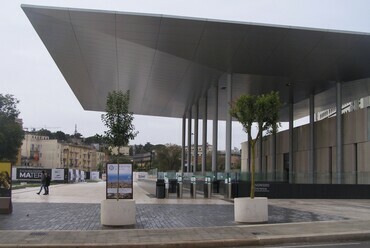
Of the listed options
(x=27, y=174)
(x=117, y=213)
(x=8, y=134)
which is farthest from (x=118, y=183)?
(x=8, y=134)

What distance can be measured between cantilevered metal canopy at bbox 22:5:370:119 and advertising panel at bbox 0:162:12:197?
1332 cm

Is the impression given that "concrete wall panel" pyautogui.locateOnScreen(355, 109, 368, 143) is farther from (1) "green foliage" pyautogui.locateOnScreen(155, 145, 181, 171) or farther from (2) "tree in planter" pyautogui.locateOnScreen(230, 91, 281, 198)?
(1) "green foliage" pyautogui.locateOnScreen(155, 145, 181, 171)

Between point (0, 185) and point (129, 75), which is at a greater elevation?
point (129, 75)

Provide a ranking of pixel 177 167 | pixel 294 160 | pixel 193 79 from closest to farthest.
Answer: pixel 193 79, pixel 294 160, pixel 177 167

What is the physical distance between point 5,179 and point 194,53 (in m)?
20.3

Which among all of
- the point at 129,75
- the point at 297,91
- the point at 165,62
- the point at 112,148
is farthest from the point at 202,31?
the point at 297,91

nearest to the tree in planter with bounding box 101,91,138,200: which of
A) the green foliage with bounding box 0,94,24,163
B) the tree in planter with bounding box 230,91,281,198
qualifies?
the tree in planter with bounding box 230,91,281,198

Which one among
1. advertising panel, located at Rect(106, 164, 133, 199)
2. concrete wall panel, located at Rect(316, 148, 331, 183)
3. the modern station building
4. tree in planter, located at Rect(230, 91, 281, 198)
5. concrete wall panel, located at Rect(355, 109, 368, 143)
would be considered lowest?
advertising panel, located at Rect(106, 164, 133, 199)

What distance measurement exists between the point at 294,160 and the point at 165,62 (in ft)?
84.7

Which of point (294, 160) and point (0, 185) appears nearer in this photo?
point (0, 185)

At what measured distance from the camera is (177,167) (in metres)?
116

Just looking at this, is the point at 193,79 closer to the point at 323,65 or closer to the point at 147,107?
the point at 323,65

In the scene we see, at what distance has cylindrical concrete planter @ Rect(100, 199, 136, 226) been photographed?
14523mm

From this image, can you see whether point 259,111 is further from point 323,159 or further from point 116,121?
point 323,159
